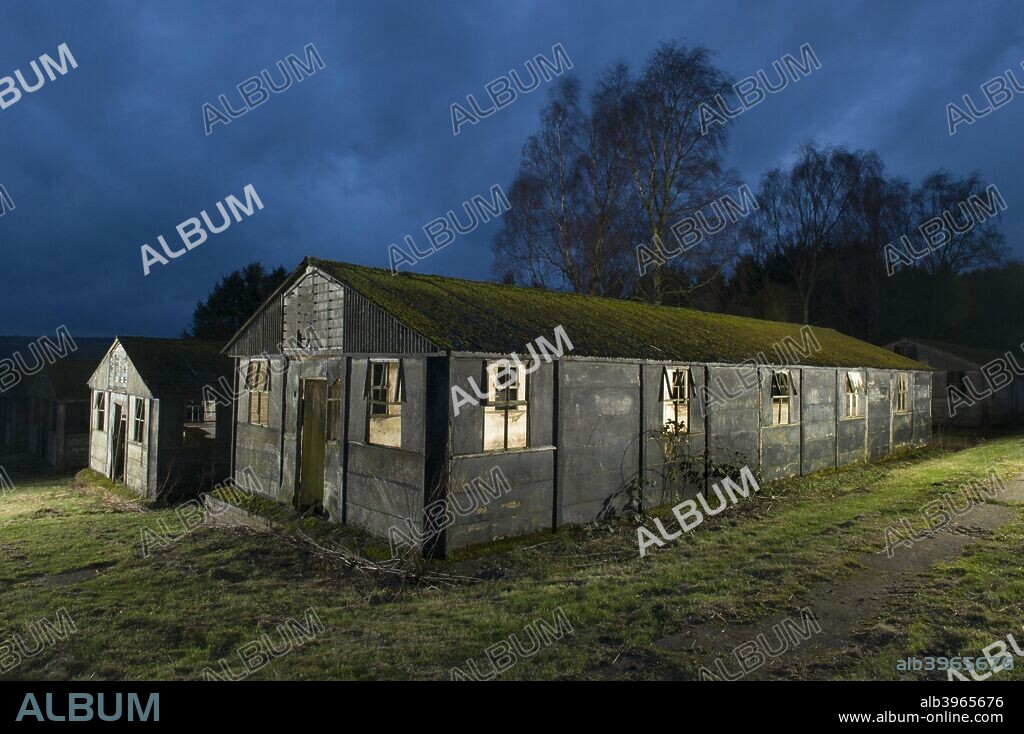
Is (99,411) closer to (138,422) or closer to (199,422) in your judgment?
(138,422)

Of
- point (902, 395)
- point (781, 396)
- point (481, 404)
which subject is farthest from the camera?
point (902, 395)

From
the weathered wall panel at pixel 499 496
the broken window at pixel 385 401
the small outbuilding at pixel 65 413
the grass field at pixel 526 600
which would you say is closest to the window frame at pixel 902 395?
the grass field at pixel 526 600

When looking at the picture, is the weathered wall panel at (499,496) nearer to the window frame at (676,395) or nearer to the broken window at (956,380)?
the window frame at (676,395)

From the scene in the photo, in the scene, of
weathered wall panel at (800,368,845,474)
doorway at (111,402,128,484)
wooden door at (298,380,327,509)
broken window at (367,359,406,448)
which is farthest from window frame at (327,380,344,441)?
weathered wall panel at (800,368,845,474)

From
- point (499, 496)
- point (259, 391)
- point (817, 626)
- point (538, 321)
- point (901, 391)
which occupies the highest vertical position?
point (538, 321)

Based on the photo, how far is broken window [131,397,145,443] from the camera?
645 inches

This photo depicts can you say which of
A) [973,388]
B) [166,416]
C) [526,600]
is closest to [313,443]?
[526,600]

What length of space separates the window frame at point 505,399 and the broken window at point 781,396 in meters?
7.94

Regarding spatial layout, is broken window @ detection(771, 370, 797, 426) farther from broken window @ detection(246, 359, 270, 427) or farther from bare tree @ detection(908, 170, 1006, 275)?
bare tree @ detection(908, 170, 1006, 275)

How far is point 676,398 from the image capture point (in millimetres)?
12250

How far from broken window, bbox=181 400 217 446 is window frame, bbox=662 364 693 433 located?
12.0 m

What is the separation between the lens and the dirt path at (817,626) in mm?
5410

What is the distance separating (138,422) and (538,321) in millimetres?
12155
